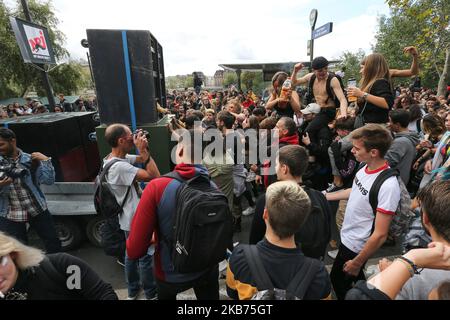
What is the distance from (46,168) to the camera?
3076 mm

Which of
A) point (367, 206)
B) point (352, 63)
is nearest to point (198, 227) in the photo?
point (367, 206)

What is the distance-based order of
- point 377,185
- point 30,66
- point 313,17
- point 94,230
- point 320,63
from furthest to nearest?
point 30,66 → point 313,17 → point 94,230 → point 320,63 → point 377,185

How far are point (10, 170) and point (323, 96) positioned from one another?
13.0 ft

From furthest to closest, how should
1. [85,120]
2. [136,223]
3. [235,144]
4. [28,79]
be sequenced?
[28,79], [85,120], [235,144], [136,223]

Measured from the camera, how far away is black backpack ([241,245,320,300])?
1.20 meters

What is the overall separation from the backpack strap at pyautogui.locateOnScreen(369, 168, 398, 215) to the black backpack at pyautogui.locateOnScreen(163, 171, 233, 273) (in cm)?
114

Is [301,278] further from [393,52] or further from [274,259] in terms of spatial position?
[393,52]

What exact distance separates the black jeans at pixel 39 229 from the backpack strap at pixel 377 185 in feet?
11.6

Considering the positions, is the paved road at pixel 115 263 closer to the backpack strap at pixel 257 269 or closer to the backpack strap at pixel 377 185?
the backpack strap at pixel 377 185

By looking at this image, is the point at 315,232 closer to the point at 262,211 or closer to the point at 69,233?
the point at 262,211

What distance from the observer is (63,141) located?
13.4 ft

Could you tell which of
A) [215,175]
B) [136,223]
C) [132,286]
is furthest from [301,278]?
[132,286]

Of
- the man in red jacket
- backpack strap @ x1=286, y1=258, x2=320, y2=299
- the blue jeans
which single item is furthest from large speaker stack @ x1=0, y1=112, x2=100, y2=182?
backpack strap @ x1=286, y1=258, x2=320, y2=299

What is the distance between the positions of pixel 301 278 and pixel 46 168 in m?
3.10
